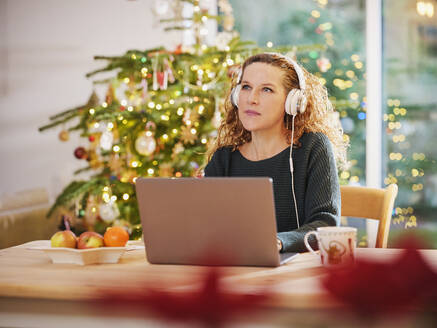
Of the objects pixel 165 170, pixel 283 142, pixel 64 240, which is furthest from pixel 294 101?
pixel 165 170

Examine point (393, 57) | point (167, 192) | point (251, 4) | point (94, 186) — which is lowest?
point (94, 186)

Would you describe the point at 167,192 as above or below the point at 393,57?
below

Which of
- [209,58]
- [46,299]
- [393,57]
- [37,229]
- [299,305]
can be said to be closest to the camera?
[299,305]

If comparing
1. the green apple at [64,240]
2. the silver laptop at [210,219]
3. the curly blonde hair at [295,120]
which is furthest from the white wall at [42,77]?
the silver laptop at [210,219]

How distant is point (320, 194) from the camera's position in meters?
1.72

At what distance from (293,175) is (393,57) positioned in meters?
2.65

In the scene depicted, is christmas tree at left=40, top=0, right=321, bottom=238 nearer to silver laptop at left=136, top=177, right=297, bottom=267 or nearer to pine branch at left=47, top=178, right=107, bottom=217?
pine branch at left=47, top=178, right=107, bottom=217

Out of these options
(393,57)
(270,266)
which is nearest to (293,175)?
(270,266)

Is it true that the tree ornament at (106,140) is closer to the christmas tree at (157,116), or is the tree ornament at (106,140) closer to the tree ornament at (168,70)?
the christmas tree at (157,116)

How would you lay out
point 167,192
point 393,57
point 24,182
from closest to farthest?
1. point 167,192
2. point 393,57
3. point 24,182

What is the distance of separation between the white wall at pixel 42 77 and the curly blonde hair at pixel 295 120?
10.3ft

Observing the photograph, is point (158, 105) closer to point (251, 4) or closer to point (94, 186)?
point (94, 186)

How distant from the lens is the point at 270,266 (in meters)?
1.21

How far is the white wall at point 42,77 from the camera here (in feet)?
16.6
